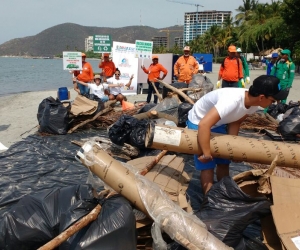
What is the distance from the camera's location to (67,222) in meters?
2.27

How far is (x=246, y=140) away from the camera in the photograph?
297cm

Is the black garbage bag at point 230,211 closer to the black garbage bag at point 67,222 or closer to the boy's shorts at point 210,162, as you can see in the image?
the boy's shorts at point 210,162

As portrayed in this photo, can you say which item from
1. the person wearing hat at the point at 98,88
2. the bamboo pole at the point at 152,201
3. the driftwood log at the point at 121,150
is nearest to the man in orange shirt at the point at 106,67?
the person wearing hat at the point at 98,88

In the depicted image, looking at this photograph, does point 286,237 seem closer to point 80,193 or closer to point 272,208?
point 272,208

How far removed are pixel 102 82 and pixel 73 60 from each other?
3.90ft

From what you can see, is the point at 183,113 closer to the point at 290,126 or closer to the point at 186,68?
the point at 290,126

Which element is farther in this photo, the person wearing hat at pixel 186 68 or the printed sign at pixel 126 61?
the printed sign at pixel 126 61

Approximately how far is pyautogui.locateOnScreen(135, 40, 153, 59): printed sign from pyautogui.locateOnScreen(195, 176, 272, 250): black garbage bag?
1034 centimetres

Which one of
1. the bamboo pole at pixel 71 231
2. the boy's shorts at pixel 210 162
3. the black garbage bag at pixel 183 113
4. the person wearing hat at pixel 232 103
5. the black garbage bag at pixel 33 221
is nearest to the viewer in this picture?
the bamboo pole at pixel 71 231

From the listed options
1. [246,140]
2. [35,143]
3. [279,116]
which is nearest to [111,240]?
[246,140]

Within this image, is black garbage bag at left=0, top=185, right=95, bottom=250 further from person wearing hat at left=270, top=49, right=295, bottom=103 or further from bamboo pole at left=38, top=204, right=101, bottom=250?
person wearing hat at left=270, top=49, right=295, bottom=103

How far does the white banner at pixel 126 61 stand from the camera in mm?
12484

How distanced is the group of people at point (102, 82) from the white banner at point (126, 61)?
2305 millimetres

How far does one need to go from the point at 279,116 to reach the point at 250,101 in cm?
416
